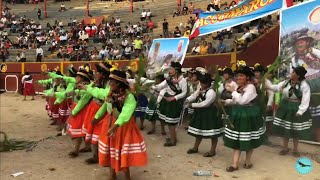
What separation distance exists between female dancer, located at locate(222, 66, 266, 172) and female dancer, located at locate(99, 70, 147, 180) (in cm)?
172

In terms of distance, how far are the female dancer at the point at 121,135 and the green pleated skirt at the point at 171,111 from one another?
284cm

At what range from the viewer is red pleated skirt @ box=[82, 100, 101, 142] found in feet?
21.7

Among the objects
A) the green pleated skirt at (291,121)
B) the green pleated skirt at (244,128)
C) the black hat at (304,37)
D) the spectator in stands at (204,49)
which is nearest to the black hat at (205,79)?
the green pleated skirt at (244,128)

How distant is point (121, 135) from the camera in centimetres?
535

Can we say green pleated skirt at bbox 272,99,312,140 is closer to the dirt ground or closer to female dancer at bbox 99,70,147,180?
the dirt ground

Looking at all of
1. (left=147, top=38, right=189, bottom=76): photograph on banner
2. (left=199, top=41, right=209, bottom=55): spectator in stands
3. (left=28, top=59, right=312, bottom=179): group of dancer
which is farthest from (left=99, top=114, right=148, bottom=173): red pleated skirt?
(left=199, top=41, right=209, bottom=55): spectator in stands

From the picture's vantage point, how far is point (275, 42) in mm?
11875

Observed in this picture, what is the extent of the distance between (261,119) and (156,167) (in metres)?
1.91

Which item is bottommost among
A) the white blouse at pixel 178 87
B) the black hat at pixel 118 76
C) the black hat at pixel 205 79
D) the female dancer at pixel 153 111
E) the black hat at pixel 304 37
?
the female dancer at pixel 153 111

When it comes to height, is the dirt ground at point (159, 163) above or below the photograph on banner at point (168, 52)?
below

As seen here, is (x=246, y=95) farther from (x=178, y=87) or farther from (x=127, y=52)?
(x=127, y=52)

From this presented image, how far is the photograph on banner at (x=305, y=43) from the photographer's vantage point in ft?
26.4

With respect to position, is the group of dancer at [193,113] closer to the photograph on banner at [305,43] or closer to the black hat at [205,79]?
the black hat at [205,79]

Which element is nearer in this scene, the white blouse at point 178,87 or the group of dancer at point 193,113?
the group of dancer at point 193,113
